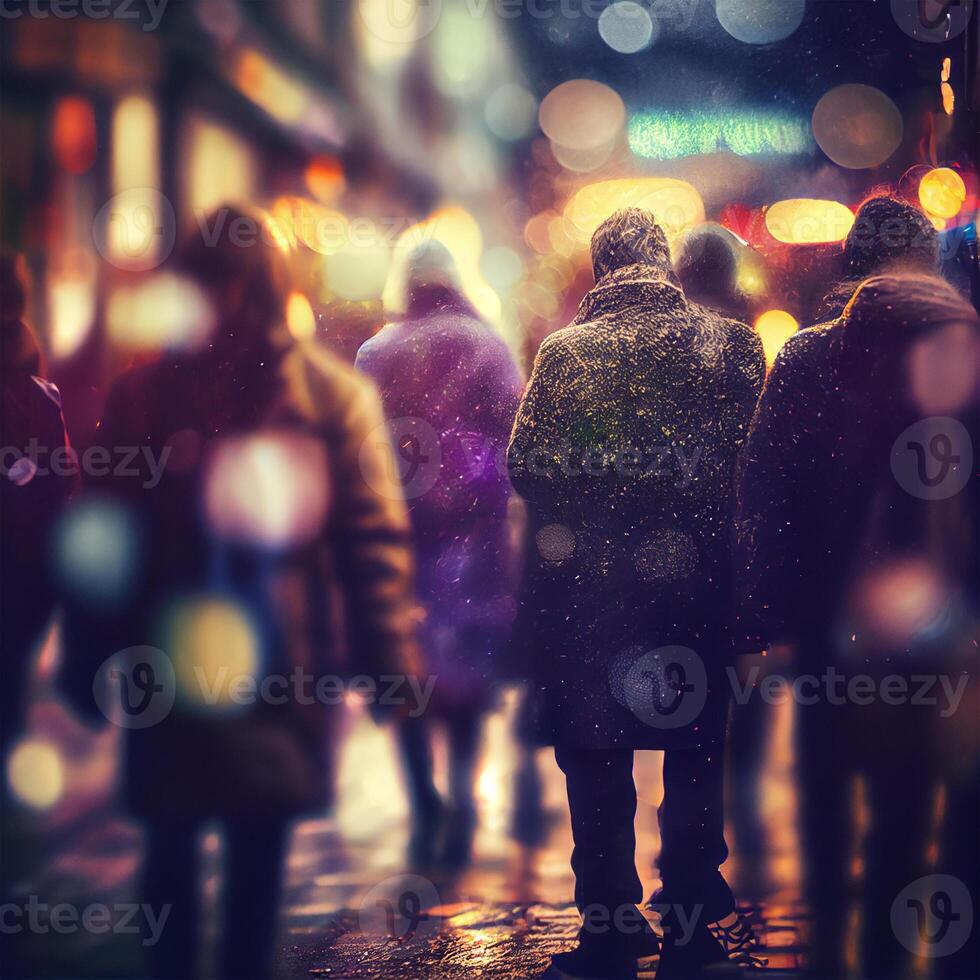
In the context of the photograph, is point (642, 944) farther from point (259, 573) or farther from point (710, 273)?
→ point (710, 273)

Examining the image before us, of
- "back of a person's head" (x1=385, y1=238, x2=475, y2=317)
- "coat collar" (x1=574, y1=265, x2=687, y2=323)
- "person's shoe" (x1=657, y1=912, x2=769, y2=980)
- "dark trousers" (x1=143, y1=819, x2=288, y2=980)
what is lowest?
"person's shoe" (x1=657, y1=912, x2=769, y2=980)

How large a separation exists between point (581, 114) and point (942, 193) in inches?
41.3

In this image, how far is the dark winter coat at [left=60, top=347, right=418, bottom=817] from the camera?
8.41ft

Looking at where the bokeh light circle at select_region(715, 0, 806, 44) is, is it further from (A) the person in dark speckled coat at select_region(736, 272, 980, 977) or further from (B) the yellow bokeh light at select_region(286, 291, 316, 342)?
(B) the yellow bokeh light at select_region(286, 291, 316, 342)

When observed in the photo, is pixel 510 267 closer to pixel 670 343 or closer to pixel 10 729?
pixel 670 343

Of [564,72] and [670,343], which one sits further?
[564,72]

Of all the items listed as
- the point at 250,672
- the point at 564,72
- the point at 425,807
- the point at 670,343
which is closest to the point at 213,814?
the point at 250,672

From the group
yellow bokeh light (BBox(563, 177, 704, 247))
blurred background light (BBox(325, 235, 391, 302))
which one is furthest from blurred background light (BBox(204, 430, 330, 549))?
yellow bokeh light (BBox(563, 177, 704, 247))

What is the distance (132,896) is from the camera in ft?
9.29

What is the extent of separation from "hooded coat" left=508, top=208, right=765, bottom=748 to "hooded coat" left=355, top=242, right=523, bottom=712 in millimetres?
227

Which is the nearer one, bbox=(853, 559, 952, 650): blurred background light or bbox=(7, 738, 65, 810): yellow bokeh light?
bbox=(853, 559, 952, 650): blurred background light

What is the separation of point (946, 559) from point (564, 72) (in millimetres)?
1775

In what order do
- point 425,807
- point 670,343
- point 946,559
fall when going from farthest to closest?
point 425,807 → point 946,559 → point 670,343

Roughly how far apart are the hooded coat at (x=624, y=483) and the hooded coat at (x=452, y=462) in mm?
227
